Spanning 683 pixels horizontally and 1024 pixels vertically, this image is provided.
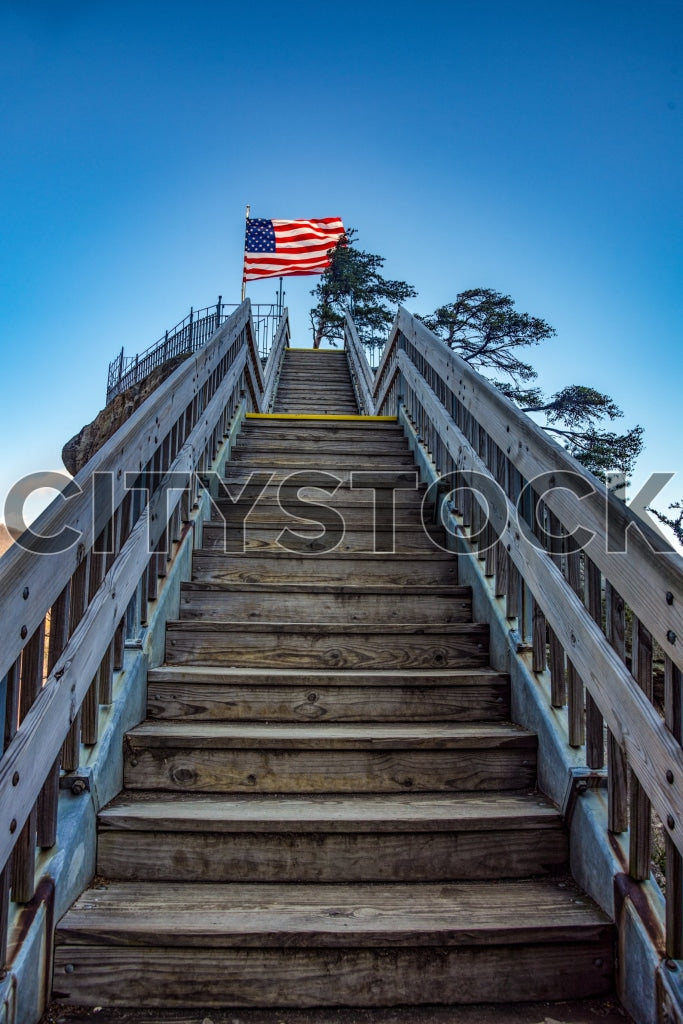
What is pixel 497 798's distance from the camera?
203cm

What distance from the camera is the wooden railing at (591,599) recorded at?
4.44 ft

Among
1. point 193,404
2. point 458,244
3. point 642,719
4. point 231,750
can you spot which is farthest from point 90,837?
point 458,244

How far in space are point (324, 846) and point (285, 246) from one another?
51.6ft

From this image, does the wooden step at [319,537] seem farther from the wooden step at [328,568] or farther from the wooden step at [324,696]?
the wooden step at [324,696]

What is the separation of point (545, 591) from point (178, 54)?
13.8m

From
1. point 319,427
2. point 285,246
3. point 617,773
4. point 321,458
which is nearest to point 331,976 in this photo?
point 617,773

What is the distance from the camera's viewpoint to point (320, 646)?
266 centimetres

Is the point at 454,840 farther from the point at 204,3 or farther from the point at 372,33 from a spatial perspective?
the point at 372,33

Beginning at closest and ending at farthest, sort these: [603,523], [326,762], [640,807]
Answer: [640,807]
[603,523]
[326,762]

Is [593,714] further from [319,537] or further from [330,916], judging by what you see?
[319,537]

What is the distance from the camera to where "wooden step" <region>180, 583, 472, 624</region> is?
→ 2.96 meters

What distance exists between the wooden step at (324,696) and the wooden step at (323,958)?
79cm

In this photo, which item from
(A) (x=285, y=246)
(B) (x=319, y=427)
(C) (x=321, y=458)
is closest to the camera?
(C) (x=321, y=458)

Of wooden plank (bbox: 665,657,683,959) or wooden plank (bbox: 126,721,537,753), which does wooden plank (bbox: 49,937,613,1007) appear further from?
wooden plank (bbox: 126,721,537,753)
